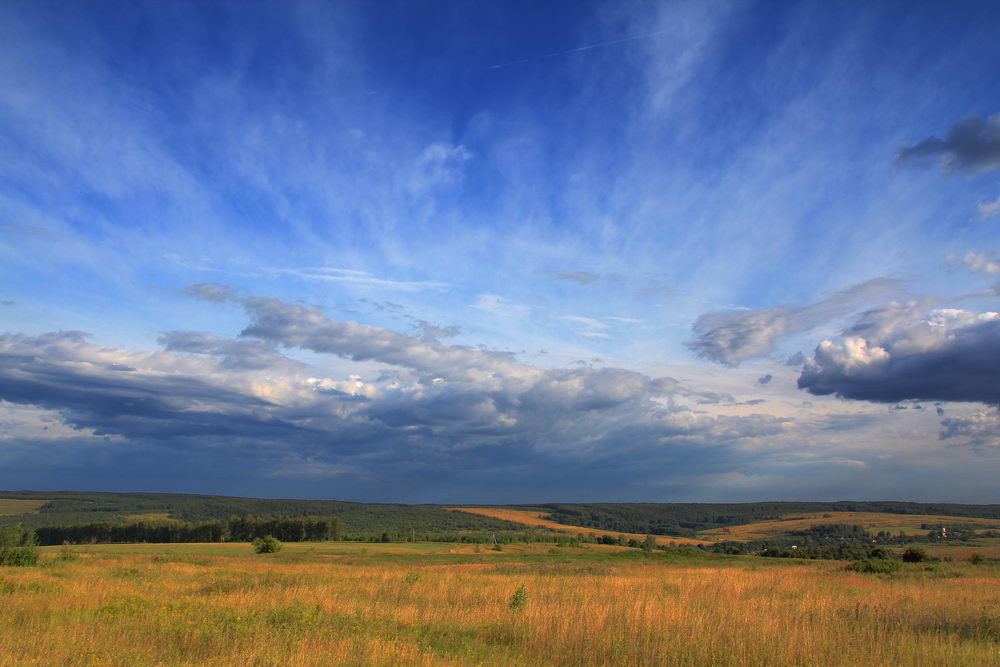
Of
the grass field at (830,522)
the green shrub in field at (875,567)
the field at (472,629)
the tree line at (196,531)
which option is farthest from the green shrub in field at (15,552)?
the grass field at (830,522)

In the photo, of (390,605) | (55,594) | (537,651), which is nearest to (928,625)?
(537,651)

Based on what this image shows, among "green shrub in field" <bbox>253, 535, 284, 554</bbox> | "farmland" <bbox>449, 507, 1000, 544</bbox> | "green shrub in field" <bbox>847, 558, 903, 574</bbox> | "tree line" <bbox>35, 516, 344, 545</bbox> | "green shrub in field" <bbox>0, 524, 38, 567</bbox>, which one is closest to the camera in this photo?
"green shrub in field" <bbox>0, 524, 38, 567</bbox>

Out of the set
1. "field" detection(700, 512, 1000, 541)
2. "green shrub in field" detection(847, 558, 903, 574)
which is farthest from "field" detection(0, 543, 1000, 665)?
"field" detection(700, 512, 1000, 541)

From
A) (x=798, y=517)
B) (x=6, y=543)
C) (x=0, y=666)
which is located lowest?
(x=798, y=517)

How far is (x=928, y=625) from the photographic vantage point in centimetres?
1252

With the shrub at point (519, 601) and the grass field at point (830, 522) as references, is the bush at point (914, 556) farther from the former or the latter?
the grass field at point (830, 522)

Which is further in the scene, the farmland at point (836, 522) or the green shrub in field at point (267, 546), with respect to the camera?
the farmland at point (836, 522)

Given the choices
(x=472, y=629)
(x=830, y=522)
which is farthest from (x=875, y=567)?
(x=830, y=522)

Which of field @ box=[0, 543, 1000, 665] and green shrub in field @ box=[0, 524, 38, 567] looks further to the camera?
green shrub in field @ box=[0, 524, 38, 567]

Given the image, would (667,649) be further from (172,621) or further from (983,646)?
(172,621)

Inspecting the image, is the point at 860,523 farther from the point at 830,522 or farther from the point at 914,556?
the point at 914,556

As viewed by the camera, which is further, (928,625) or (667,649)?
(928,625)

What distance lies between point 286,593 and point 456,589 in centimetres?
541

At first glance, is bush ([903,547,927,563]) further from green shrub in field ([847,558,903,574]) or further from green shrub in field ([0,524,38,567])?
green shrub in field ([0,524,38,567])
